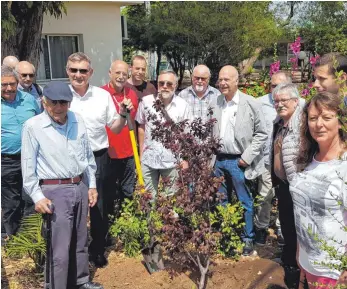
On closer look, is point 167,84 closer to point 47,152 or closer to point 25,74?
point 47,152

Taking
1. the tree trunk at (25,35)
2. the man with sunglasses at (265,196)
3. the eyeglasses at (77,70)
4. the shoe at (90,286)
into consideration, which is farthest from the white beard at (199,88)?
the tree trunk at (25,35)

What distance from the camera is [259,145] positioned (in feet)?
13.4

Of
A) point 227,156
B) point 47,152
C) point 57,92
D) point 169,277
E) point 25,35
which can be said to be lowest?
point 169,277

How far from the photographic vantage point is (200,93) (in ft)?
15.9

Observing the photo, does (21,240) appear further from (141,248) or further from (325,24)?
(325,24)

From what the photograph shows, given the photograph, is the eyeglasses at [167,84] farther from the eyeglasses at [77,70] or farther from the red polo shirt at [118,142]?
the eyeglasses at [77,70]

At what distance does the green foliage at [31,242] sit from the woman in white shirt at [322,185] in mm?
2279

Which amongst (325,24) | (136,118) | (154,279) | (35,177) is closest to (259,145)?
(136,118)

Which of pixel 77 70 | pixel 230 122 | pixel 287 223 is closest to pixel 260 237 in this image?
pixel 287 223

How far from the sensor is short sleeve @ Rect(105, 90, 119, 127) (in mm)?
3986

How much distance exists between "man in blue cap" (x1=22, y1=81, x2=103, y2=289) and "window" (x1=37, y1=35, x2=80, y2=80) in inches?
383

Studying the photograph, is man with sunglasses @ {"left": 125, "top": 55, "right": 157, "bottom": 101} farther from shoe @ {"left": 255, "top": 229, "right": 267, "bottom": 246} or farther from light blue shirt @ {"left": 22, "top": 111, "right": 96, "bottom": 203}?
shoe @ {"left": 255, "top": 229, "right": 267, "bottom": 246}

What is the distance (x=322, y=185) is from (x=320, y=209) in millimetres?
135

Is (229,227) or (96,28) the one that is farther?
(96,28)
